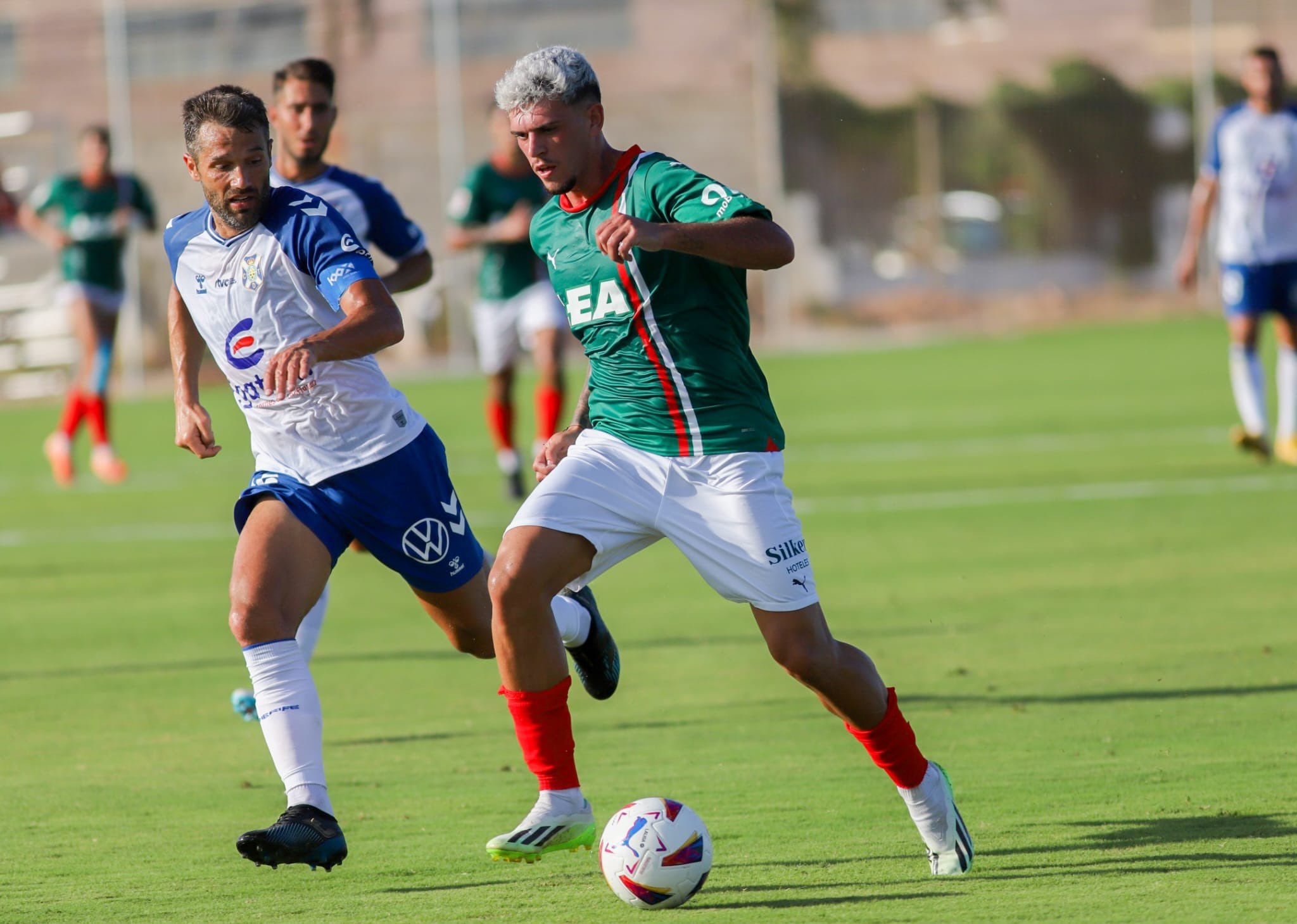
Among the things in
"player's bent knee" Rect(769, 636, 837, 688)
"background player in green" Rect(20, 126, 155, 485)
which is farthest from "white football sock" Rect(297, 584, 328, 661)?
"background player in green" Rect(20, 126, 155, 485)

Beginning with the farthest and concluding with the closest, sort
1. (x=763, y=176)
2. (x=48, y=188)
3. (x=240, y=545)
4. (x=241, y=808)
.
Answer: (x=763, y=176) < (x=48, y=188) < (x=241, y=808) < (x=240, y=545)

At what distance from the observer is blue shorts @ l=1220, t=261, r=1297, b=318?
493 inches

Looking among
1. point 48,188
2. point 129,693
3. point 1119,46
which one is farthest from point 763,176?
point 129,693

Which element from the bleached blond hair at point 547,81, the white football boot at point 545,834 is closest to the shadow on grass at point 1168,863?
the white football boot at point 545,834

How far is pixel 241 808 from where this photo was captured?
→ 549cm

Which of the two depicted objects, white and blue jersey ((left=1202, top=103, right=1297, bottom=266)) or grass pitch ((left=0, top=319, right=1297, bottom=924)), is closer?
grass pitch ((left=0, top=319, right=1297, bottom=924))

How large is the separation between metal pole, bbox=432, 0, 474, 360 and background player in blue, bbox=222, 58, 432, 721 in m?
19.0

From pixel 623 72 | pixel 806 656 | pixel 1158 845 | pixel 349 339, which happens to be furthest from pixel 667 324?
pixel 623 72

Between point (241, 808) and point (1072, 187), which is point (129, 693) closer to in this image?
point (241, 808)

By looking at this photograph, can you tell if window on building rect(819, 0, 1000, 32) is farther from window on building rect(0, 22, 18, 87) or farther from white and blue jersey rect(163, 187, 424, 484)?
white and blue jersey rect(163, 187, 424, 484)

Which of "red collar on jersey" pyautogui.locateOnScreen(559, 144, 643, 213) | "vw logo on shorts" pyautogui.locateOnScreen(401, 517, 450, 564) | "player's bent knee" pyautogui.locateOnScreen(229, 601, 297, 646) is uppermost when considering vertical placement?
"red collar on jersey" pyautogui.locateOnScreen(559, 144, 643, 213)

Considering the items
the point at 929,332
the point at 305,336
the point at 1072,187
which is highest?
the point at 305,336

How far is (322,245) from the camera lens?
493 cm

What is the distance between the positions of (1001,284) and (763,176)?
4119 mm
